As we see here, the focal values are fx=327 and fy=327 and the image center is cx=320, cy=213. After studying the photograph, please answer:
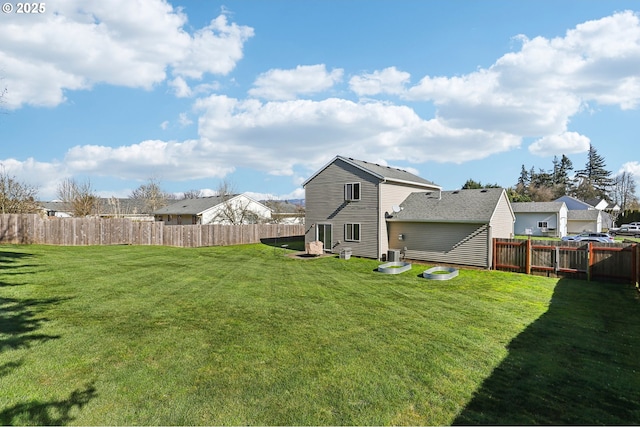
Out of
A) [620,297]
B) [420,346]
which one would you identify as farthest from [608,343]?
[620,297]

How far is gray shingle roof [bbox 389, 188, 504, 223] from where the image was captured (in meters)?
17.0

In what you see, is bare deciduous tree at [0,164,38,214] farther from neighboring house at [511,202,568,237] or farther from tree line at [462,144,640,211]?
tree line at [462,144,640,211]

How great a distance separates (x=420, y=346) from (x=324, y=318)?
2403 millimetres

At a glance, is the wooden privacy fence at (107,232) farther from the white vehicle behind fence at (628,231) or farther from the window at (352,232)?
the white vehicle behind fence at (628,231)

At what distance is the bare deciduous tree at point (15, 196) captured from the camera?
26.3m

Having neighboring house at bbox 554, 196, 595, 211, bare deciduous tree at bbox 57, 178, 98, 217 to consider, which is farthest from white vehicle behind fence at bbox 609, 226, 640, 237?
bare deciduous tree at bbox 57, 178, 98, 217

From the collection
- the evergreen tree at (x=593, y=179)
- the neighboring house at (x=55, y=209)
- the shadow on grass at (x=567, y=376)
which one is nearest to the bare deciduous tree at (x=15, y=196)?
the neighboring house at (x=55, y=209)

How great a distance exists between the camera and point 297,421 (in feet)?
12.6

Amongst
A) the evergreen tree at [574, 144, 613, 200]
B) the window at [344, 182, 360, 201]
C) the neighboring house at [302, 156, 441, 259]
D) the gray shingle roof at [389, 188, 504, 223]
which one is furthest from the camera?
the evergreen tree at [574, 144, 613, 200]

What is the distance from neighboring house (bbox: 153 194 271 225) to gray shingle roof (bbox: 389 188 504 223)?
2260 centimetres

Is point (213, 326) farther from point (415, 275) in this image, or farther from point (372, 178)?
point (372, 178)

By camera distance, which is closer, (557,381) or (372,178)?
(557,381)

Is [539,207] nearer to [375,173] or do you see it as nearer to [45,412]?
[375,173]

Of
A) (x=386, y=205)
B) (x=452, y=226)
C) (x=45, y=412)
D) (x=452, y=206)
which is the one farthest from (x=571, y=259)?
(x=45, y=412)
